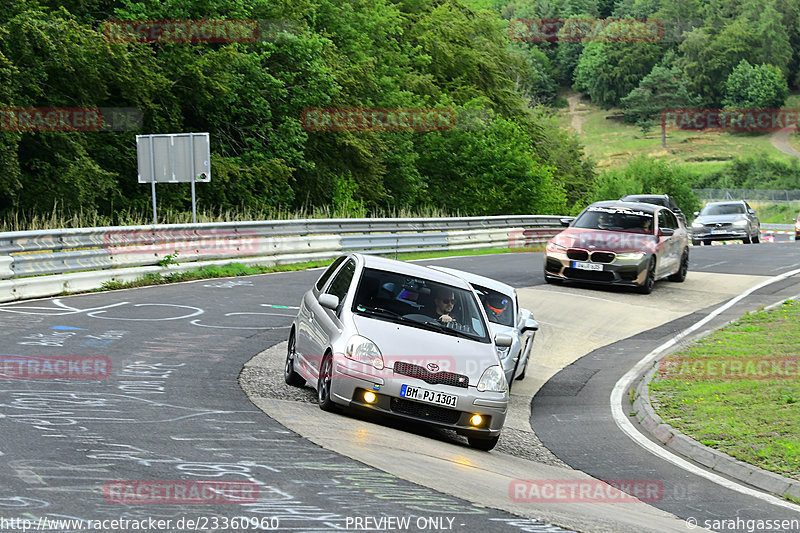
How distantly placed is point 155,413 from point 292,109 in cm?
3214

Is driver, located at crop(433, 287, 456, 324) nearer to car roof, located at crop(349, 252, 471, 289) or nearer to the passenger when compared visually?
the passenger

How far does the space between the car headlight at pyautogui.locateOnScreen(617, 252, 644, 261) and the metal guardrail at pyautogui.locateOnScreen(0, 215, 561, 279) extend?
7710 millimetres

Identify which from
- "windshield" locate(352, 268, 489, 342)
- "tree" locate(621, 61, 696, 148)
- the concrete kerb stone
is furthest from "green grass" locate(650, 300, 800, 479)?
"tree" locate(621, 61, 696, 148)

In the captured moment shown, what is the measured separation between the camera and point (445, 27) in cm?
6300

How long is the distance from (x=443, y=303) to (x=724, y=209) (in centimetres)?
3389

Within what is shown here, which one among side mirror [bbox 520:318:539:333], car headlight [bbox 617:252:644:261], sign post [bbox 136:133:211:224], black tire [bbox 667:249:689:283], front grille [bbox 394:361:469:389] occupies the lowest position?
black tire [bbox 667:249:689:283]

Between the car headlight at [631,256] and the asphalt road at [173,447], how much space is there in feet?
27.7

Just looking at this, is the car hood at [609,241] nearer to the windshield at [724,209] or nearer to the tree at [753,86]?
the windshield at [724,209]

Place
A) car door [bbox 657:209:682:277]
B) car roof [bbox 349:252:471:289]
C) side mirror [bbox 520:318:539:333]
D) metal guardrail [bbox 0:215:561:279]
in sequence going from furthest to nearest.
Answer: car door [bbox 657:209:682:277] → metal guardrail [bbox 0:215:561:279] → side mirror [bbox 520:318:539:333] → car roof [bbox 349:252:471:289]

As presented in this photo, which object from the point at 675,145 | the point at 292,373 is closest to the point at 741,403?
the point at 292,373

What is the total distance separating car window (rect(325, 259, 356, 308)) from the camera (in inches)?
408

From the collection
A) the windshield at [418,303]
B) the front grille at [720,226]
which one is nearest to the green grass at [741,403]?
the windshield at [418,303]

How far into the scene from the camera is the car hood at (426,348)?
364 inches

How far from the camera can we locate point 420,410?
917cm
